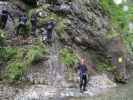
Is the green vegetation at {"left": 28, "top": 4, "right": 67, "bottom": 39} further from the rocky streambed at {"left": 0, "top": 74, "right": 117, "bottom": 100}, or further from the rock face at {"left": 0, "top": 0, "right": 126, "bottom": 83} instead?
the rocky streambed at {"left": 0, "top": 74, "right": 117, "bottom": 100}

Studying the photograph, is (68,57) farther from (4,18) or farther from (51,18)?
(4,18)

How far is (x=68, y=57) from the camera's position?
2273cm

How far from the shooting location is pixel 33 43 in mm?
22906

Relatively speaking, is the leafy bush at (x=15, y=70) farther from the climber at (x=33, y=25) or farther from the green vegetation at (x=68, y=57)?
the climber at (x=33, y=25)

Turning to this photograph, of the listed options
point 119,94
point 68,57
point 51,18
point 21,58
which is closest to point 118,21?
point 51,18

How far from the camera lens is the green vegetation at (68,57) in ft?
73.8

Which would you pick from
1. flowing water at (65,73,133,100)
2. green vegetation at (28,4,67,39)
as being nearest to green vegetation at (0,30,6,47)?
green vegetation at (28,4,67,39)

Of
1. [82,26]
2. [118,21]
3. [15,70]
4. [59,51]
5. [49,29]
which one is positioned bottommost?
[15,70]

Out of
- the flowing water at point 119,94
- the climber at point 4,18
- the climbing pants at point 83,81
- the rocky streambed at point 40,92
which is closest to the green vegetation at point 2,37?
the climber at point 4,18

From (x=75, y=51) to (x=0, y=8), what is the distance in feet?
19.1

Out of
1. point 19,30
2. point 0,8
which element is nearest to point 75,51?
point 19,30

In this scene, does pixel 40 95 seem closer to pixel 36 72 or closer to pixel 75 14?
pixel 36 72

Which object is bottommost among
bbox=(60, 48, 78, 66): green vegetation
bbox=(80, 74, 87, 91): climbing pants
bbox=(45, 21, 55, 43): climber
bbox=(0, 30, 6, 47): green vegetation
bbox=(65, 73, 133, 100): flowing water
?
bbox=(65, 73, 133, 100): flowing water

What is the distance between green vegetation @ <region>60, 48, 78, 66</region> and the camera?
73.8 feet
